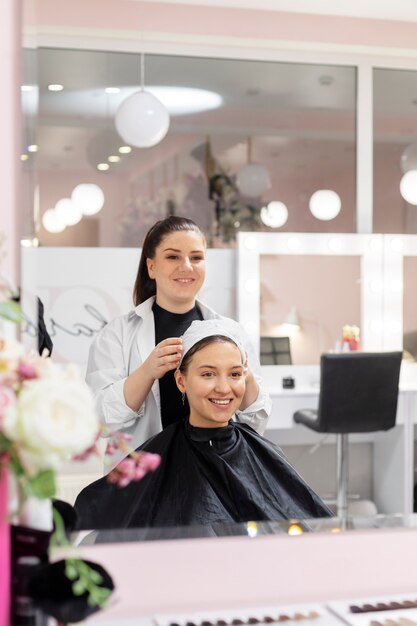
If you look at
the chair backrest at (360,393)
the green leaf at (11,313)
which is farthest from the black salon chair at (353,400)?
the green leaf at (11,313)

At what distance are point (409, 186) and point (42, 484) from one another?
101 centimetres

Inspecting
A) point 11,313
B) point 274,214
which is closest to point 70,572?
point 11,313

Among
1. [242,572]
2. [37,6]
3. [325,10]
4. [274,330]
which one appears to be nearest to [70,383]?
[274,330]

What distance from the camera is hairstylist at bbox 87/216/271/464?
157cm

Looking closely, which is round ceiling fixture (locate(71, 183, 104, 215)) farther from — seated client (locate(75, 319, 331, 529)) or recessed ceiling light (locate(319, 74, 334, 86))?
recessed ceiling light (locate(319, 74, 334, 86))

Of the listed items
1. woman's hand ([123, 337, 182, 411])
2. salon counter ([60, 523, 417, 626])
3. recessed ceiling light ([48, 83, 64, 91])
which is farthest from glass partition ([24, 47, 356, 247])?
salon counter ([60, 523, 417, 626])

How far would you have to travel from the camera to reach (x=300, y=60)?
5.30 feet

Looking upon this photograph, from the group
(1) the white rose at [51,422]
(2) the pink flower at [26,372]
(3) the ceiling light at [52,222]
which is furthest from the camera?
(3) the ceiling light at [52,222]

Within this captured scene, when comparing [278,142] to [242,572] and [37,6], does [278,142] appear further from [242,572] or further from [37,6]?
[242,572]

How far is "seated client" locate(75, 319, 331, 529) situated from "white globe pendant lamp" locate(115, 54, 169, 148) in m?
0.39

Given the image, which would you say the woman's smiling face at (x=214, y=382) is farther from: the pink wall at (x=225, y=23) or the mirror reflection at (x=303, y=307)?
the pink wall at (x=225, y=23)

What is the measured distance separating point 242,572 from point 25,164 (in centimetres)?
93

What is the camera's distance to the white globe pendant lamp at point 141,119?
155 centimetres

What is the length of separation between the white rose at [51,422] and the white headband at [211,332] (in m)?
0.52
